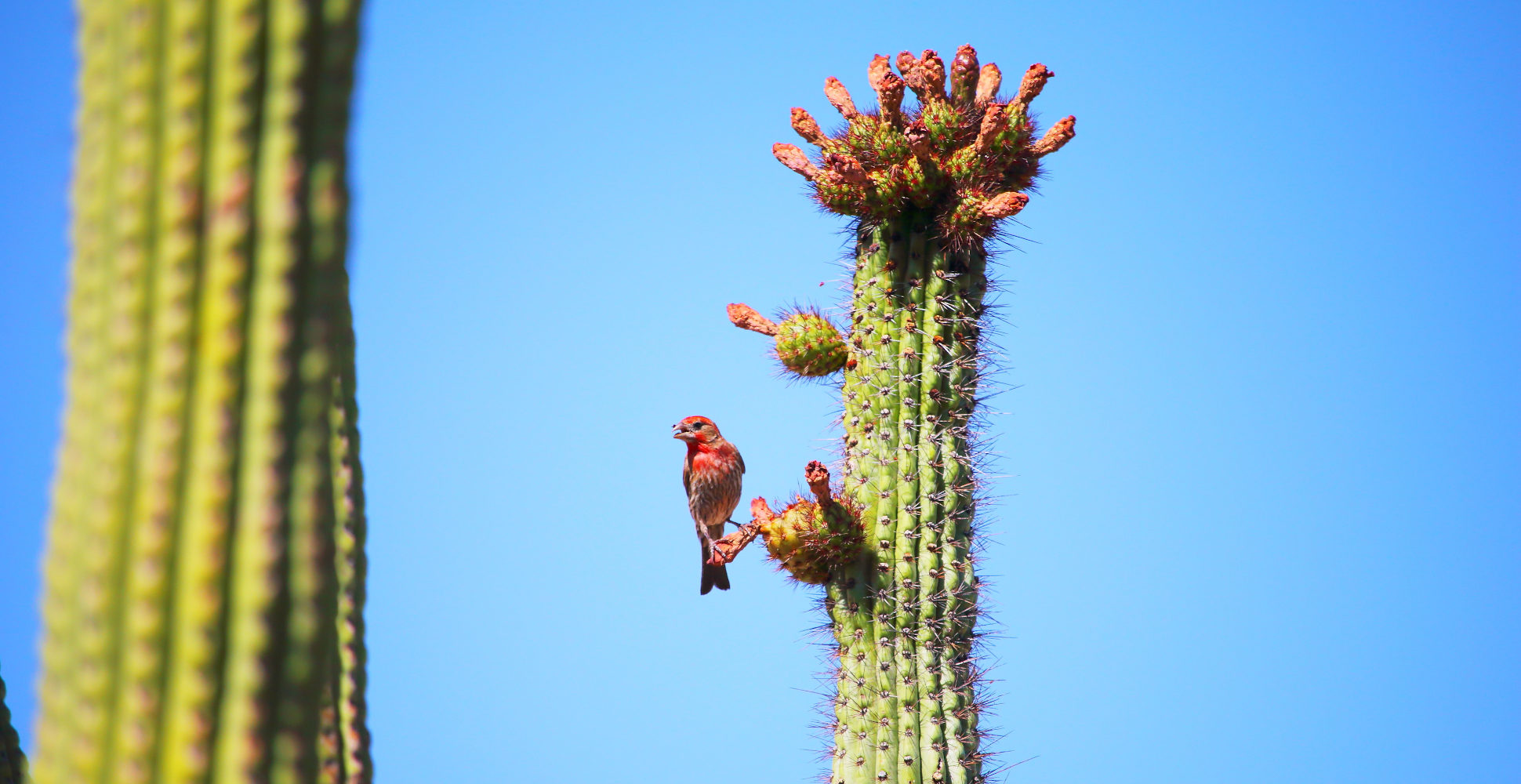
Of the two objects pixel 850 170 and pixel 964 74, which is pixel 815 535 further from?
pixel 964 74

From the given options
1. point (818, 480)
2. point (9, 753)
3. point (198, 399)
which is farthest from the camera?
point (818, 480)

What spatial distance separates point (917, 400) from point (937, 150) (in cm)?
68

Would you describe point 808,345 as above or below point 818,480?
above

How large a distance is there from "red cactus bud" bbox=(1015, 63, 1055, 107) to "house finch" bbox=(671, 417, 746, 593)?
7.23 feet

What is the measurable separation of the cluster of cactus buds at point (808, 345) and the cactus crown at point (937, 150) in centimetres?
33

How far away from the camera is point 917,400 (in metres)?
3.06

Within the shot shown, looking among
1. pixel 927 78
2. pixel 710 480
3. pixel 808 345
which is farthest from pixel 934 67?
pixel 710 480

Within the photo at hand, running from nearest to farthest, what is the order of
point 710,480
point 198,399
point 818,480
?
point 198,399 → point 818,480 → point 710,480

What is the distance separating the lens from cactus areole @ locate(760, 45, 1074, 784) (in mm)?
2967

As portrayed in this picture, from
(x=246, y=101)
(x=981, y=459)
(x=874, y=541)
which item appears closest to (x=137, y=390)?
(x=246, y=101)

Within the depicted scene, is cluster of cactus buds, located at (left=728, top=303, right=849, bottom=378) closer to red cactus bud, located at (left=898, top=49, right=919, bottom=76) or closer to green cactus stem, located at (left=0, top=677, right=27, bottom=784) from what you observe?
red cactus bud, located at (left=898, top=49, right=919, bottom=76)

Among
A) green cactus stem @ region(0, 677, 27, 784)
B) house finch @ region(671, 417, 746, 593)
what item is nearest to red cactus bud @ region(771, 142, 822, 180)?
house finch @ region(671, 417, 746, 593)

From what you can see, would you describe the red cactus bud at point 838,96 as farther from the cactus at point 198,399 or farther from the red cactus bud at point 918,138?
the cactus at point 198,399

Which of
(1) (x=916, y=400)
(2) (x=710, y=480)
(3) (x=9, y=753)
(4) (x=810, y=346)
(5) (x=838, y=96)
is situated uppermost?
(5) (x=838, y=96)
